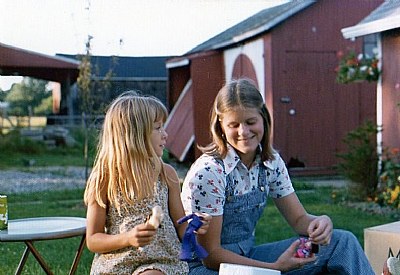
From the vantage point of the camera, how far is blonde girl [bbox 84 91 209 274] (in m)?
2.46

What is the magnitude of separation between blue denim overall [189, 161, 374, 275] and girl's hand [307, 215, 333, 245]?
0.32 feet

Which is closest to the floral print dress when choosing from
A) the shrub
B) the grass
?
the grass

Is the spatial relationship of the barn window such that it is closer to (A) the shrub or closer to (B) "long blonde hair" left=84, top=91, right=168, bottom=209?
(A) the shrub

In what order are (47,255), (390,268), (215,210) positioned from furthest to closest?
1. (47,255)
2. (215,210)
3. (390,268)

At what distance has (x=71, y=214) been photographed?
6809 millimetres

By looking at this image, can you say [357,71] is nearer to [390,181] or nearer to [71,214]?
[390,181]

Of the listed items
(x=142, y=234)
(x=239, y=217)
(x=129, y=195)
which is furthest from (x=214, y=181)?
(x=142, y=234)

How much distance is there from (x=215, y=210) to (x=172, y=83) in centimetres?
1174

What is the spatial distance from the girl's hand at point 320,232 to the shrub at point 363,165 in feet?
16.7

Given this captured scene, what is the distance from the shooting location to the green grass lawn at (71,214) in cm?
470

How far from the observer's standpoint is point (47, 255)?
16.3 feet

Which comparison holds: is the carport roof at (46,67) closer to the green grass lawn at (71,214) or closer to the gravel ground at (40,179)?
the gravel ground at (40,179)

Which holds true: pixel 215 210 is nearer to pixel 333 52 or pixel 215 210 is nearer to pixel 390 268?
pixel 390 268

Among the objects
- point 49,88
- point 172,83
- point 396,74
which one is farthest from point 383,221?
point 49,88
